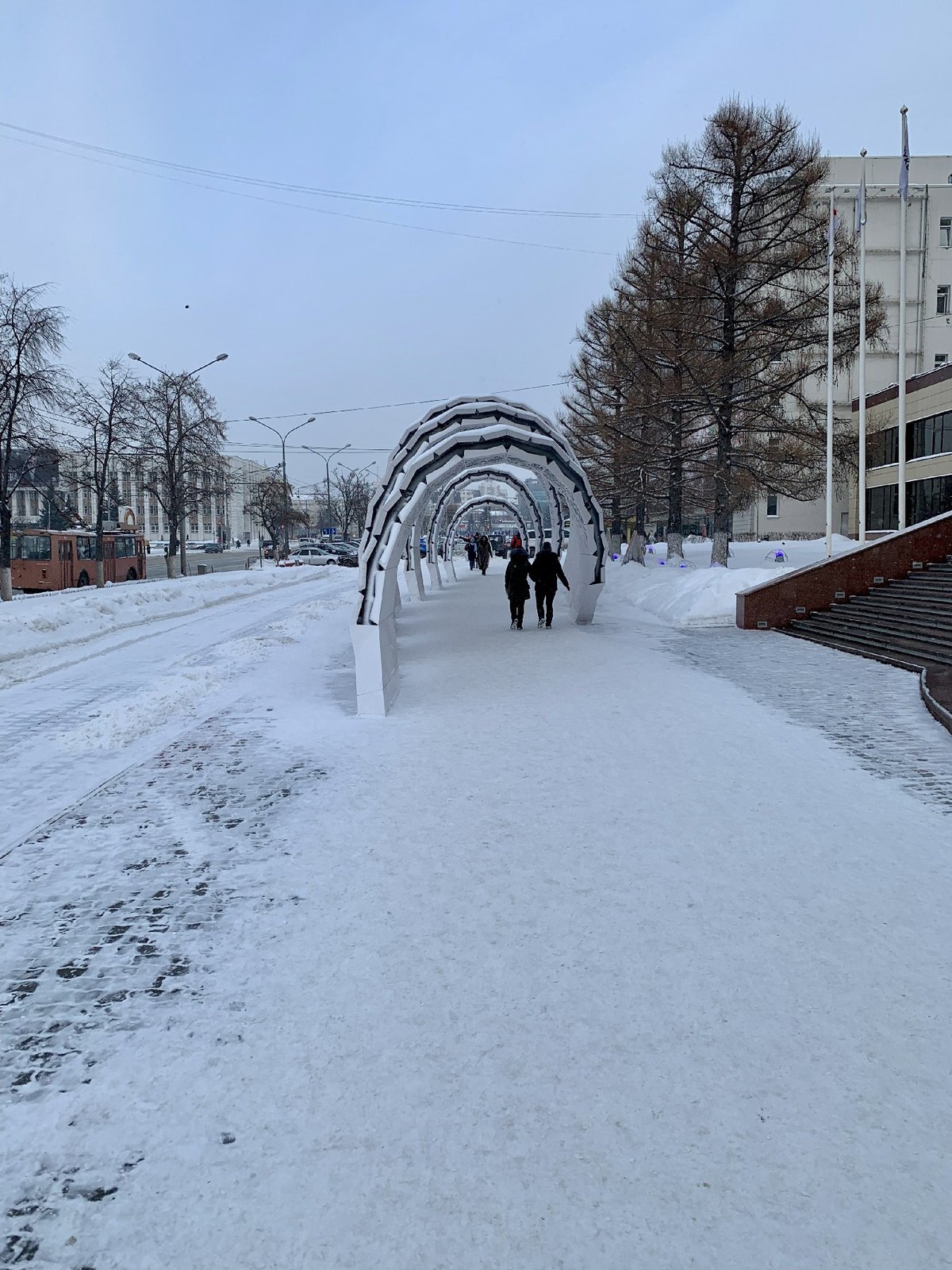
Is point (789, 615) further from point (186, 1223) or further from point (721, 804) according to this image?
point (186, 1223)

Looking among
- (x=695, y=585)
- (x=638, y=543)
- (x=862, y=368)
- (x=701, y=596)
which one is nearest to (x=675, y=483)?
(x=638, y=543)

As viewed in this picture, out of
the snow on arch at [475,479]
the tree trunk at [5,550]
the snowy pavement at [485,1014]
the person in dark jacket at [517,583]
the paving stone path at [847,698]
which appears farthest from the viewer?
the snow on arch at [475,479]

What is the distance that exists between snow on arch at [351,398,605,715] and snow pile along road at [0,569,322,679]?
6.19 meters

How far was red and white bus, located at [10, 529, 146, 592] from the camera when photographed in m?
32.7

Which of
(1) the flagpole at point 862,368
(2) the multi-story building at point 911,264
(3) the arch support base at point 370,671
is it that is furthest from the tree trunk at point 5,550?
(2) the multi-story building at point 911,264

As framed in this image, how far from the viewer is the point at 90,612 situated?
1934 cm

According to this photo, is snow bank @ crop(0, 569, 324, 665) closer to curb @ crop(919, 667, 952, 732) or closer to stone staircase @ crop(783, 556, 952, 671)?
curb @ crop(919, 667, 952, 732)

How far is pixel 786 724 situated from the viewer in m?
9.16

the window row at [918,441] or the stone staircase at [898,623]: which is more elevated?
the window row at [918,441]

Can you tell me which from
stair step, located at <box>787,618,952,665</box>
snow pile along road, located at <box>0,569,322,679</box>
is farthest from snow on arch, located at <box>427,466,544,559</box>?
stair step, located at <box>787,618,952,665</box>

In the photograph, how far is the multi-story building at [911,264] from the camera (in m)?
53.1

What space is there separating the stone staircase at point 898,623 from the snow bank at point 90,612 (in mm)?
13603

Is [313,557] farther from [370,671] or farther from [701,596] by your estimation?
[370,671]

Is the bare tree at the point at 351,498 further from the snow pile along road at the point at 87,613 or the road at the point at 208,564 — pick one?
the snow pile along road at the point at 87,613
